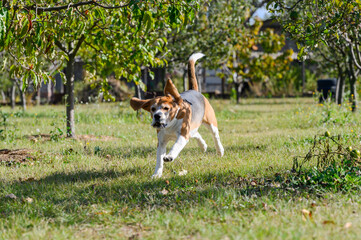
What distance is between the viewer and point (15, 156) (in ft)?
19.4

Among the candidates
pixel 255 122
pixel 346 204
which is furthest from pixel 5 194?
pixel 255 122

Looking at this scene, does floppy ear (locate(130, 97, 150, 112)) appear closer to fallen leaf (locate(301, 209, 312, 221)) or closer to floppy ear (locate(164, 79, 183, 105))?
floppy ear (locate(164, 79, 183, 105))

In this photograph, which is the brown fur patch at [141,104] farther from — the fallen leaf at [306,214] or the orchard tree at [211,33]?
the orchard tree at [211,33]

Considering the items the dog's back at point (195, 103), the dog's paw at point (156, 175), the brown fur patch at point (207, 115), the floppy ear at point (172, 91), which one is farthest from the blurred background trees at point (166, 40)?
the dog's paw at point (156, 175)

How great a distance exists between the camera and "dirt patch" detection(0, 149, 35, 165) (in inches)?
225

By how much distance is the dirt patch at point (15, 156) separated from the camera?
5723mm

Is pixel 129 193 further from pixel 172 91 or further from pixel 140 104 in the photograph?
pixel 172 91

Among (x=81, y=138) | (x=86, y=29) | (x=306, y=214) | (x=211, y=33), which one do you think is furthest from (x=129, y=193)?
(x=211, y=33)

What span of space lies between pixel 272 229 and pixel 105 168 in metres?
2.88

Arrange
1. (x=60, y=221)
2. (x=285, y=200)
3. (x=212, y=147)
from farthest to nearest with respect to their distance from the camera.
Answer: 1. (x=212, y=147)
2. (x=285, y=200)
3. (x=60, y=221)

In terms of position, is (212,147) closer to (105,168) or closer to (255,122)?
(105,168)

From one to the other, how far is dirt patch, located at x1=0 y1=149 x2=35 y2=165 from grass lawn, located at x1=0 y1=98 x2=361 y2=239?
39 millimetres

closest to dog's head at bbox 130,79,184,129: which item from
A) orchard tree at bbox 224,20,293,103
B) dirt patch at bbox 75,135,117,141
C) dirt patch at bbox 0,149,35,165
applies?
dirt patch at bbox 0,149,35,165

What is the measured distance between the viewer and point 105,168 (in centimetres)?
530
